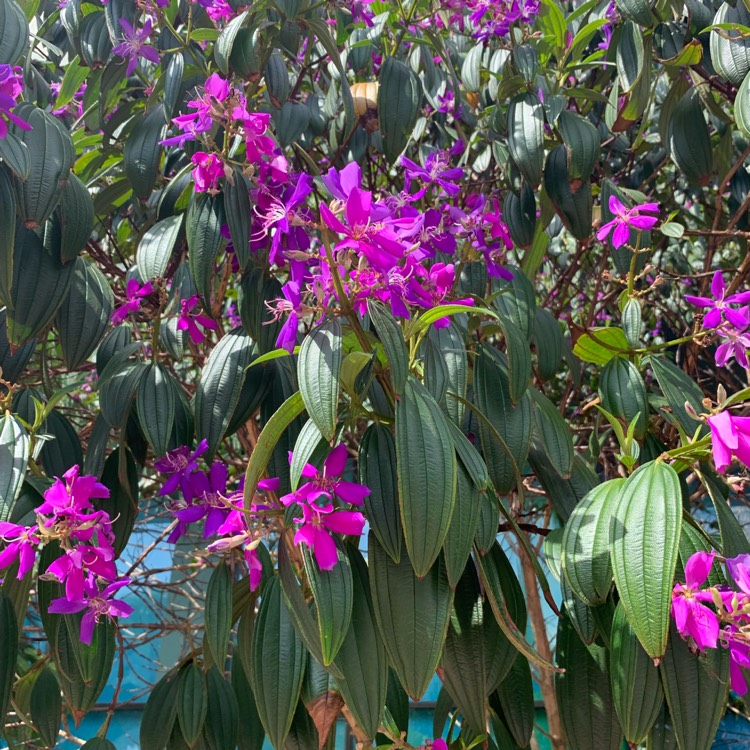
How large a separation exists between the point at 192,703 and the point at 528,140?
852mm

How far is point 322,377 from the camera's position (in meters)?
0.62

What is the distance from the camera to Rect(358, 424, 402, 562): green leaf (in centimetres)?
70

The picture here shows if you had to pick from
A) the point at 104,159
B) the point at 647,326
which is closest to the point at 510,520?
the point at 104,159

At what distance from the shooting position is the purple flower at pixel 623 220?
3.76 ft

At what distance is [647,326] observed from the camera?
106 inches

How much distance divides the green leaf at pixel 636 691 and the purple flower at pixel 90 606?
490mm

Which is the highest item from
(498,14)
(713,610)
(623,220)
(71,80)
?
(498,14)

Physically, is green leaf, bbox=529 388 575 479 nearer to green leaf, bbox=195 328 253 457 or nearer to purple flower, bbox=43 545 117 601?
green leaf, bbox=195 328 253 457

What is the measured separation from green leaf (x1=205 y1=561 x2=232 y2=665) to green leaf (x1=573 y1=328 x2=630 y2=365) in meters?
0.52

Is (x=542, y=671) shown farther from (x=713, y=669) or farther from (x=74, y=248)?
(x=74, y=248)

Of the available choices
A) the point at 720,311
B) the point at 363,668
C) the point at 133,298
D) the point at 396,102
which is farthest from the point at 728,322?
the point at 133,298

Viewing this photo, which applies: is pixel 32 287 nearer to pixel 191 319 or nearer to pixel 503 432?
pixel 191 319

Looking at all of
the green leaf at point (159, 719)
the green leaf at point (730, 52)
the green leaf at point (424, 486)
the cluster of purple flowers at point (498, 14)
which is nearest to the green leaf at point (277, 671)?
the green leaf at point (424, 486)

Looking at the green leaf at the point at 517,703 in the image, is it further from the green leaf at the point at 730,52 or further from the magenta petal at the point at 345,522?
the green leaf at the point at 730,52
